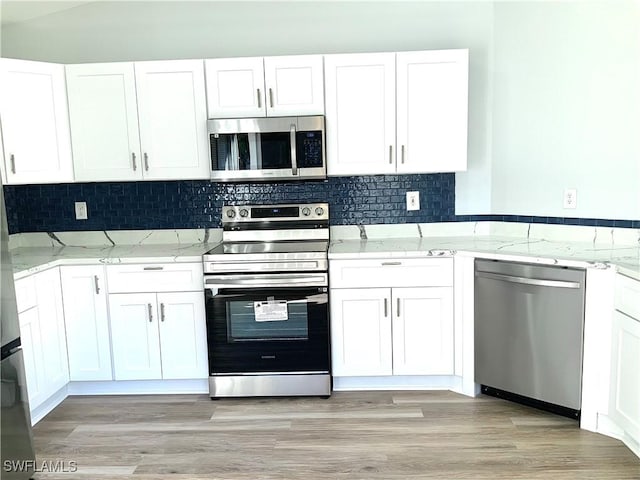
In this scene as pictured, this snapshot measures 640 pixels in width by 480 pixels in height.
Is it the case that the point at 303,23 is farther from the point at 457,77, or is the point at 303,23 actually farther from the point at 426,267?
the point at 426,267

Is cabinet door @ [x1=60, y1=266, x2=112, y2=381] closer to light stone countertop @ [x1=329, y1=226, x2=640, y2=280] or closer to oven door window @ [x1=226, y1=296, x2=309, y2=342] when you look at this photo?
oven door window @ [x1=226, y1=296, x2=309, y2=342]

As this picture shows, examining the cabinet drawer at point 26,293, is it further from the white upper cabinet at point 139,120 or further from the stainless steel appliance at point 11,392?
the white upper cabinet at point 139,120

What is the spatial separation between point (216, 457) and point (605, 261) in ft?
7.06

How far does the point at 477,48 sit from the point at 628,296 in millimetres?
1903

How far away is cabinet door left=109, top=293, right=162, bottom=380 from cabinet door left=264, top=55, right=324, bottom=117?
141cm

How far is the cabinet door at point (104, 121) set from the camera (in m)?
3.32

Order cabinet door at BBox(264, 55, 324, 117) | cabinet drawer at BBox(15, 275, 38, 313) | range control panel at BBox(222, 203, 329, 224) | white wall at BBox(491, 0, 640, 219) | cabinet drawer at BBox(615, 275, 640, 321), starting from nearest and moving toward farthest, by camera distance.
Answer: cabinet drawer at BBox(615, 275, 640, 321), cabinet drawer at BBox(15, 275, 38, 313), white wall at BBox(491, 0, 640, 219), cabinet door at BBox(264, 55, 324, 117), range control panel at BBox(222, 203, 329, 224)

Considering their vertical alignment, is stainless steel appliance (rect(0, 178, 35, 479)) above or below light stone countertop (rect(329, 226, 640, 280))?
below

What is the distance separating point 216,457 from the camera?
8.55 ft

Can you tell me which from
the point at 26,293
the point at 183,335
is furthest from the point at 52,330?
the point at 183,335

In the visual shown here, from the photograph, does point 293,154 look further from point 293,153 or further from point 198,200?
point 198,200

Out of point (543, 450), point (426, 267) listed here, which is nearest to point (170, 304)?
point (426, 267)

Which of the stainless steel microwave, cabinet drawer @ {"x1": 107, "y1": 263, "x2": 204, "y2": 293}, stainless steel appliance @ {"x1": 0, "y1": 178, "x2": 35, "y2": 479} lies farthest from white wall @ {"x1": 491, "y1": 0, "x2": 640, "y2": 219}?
stainless steel appliance @ {"x1": 0, "y1": 178, "x2": 35, "y2": 479}

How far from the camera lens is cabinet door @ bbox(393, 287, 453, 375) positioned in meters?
3.18
